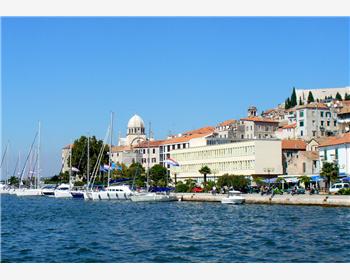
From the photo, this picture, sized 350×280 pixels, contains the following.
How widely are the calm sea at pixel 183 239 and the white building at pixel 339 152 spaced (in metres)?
25.7

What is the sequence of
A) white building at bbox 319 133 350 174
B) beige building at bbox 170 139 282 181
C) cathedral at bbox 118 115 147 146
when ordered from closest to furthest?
white building at bbox 319 133 350 174, beige building at bbox 170 139 282 181, cathedral at bbox 118 115 147 146

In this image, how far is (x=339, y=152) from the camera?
71188mm

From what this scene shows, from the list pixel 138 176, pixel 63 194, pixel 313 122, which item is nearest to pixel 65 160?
pixel 138 176

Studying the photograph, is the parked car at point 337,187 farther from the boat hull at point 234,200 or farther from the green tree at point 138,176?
the green tree at point 138,176

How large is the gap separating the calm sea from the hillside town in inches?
1294

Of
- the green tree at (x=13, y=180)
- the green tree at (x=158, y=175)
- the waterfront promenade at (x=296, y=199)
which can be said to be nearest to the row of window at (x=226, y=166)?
the green tree at (x=158, y=175)

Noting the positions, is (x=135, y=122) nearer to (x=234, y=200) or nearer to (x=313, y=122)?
(x=313, y=122)

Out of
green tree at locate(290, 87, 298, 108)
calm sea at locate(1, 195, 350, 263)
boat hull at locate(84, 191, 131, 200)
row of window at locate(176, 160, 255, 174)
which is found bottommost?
calm sea at locate(1, 195, 350, 263)

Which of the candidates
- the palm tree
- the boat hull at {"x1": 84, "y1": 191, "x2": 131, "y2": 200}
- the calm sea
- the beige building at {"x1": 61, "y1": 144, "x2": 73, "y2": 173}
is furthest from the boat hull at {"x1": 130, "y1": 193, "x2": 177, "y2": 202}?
the beige building at {"x1": 61, "y1": 144, "x2": 73, "y2": 173}

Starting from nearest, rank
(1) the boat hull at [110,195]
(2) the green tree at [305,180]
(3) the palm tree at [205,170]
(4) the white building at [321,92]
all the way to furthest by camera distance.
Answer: (2) the green tree at [305,180], (1) the boat hull at [110,195], (3) the palm tree at [205,170], (4) the white building at [321,92]

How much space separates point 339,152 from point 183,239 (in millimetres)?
45141

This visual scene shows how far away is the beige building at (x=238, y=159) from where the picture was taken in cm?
8569

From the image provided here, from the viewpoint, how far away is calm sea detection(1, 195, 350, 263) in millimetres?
24438

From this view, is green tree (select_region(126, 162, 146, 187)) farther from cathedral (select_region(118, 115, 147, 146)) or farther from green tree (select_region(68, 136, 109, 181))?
cathedral (select_region(118, 115, 147, 146))
